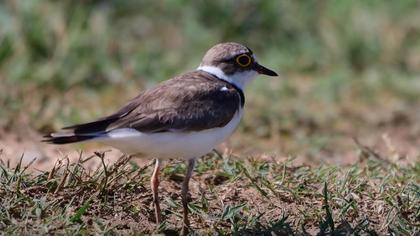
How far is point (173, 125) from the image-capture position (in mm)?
5605

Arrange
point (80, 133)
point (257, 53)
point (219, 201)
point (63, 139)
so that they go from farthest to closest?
1. point (257, 53)
2. point (219, 201)
3. point (80, 133)
4. point (63, 139)

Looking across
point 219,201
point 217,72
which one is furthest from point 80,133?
point 217,72

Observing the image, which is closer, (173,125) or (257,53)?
(173,125)

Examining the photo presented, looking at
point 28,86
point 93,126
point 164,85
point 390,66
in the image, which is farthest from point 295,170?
point 390,66

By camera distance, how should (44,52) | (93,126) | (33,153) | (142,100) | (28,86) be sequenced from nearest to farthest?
(93,126), (142,100), (33,153), (28,86), (44,52)

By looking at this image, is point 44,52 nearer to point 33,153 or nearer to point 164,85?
point 33,153

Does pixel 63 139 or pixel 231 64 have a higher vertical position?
pixel 231 64

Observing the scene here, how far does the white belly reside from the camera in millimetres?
5480

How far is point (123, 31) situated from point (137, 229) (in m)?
4.82

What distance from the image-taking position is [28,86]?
8.63 metres

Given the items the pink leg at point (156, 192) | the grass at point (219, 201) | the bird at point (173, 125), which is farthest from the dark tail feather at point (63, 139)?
the pink leg at point (156, 192)

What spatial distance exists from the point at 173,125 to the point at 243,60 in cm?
117

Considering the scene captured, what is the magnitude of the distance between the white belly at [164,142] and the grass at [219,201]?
25cm

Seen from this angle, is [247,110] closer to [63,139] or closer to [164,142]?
[164,142]
